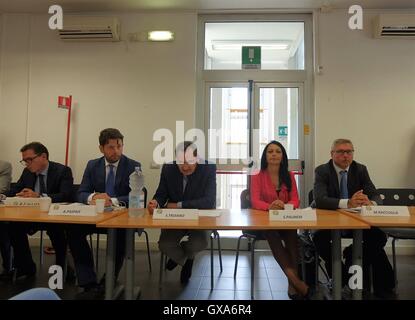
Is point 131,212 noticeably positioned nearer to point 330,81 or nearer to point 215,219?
point 215,219

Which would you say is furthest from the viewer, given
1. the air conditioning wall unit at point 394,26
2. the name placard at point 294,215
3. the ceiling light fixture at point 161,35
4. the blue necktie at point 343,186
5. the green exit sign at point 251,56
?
the green exit sign at point 251,56

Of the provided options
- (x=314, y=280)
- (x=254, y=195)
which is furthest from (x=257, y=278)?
(x=254, y=195)

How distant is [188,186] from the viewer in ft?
8.53

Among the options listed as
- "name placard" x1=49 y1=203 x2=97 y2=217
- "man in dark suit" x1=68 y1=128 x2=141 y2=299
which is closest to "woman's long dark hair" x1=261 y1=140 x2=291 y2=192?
"man in dark suit" x1=68 y1=128 x2=141 y2=299

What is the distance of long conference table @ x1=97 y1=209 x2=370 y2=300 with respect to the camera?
1.71 meters

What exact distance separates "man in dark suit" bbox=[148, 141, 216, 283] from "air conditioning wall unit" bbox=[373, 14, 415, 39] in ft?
8.98

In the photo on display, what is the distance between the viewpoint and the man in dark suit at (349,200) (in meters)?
2.31

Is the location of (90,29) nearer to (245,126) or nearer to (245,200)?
(245,126)

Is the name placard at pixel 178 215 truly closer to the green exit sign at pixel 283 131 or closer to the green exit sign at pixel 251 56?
the green exit sign at pixel 283 131

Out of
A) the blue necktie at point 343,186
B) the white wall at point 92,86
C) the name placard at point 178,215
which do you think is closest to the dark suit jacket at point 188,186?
the name placard at point 178,215

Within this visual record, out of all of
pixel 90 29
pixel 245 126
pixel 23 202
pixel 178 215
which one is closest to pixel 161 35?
pixel 90 29

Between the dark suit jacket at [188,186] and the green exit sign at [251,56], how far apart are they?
1.98 m

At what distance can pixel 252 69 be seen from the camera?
13.3 ft
